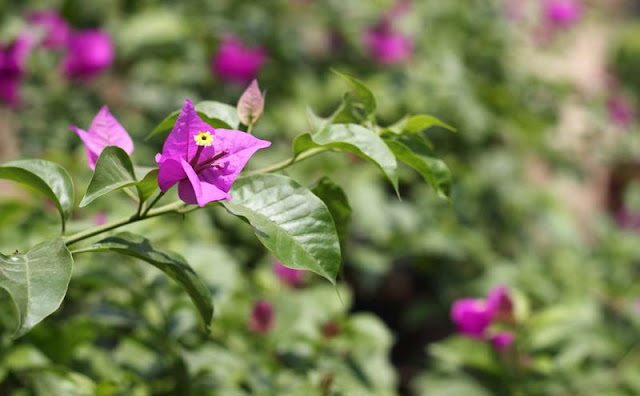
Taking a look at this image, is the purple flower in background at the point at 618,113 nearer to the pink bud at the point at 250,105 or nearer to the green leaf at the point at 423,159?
the green leaf at the point at 423,159

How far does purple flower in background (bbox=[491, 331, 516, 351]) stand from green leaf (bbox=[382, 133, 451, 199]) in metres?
0.67

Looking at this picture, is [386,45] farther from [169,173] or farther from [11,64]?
[169,173]

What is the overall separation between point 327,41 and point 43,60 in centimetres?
103

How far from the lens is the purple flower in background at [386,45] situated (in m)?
2.43

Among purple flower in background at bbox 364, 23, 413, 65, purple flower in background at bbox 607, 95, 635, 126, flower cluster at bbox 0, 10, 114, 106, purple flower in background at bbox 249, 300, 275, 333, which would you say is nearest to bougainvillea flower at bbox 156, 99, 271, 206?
purple flower in background at bbox 249, 300, 275, 333

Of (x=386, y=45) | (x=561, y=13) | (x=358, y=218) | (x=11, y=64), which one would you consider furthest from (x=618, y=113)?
(x=11, y=64)

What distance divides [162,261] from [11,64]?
1.01 m

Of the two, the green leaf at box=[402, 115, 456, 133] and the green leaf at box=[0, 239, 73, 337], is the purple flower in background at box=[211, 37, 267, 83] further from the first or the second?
the green leaf at box=[0, 239, 73, 337]

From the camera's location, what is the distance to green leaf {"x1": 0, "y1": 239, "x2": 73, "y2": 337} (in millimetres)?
547

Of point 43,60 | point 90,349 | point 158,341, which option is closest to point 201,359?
point 158,341

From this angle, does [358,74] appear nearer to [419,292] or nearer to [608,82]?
[419,292]

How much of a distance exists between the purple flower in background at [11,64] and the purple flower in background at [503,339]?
1098mm

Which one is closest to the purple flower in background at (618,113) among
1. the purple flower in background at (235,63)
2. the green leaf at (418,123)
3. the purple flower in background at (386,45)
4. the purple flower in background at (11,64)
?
the purple flower in background at (386,45)

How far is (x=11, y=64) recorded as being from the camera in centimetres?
149
